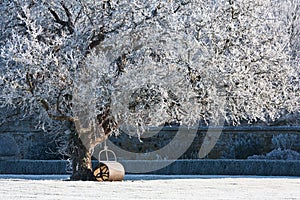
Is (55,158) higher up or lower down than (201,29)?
lower down

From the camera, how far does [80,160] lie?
15.2 m

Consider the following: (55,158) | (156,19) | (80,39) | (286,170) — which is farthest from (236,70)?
(55,158)

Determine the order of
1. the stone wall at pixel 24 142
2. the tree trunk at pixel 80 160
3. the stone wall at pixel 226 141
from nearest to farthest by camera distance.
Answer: the tree trunk at pixel 80 160 < the stone wall at pixel 226 141 < the stone wall at pixel 24 142

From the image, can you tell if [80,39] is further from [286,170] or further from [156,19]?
[286,170]

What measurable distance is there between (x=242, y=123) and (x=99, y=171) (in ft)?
37.4

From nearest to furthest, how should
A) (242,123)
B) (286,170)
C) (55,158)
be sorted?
(286,170) < (55,158) < (242,123)

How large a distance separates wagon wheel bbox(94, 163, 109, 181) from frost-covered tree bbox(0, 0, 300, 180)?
3.62ft

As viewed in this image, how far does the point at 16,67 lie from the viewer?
13641 millimetres

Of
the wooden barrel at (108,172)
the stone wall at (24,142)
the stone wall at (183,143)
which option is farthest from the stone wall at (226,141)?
the wooden barrel at (108,172)

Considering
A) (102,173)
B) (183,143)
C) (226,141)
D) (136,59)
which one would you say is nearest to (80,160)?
(102,173)

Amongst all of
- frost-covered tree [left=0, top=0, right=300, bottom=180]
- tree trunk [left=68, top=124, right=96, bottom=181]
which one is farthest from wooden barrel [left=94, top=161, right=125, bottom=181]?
frost-covered tree [left=0, top=0, right=300, bottom=180]

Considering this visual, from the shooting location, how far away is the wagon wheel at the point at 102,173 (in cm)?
1504

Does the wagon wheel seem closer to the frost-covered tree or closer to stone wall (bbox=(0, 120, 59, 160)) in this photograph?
the frost-covered tree

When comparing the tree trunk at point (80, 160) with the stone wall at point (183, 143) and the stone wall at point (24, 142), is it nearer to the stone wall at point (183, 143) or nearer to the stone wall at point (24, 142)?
the stone wall at point (183, 143)
